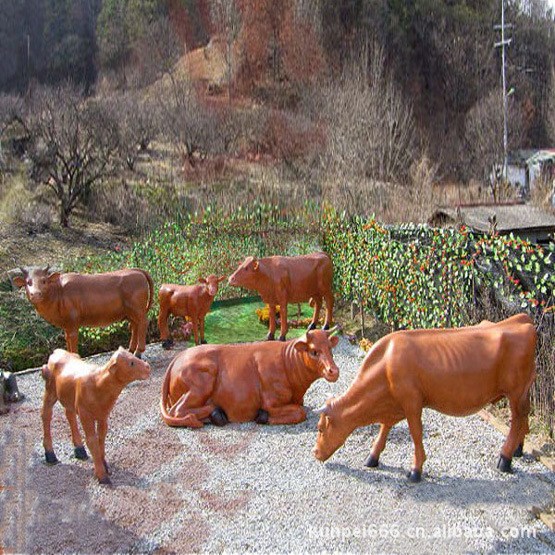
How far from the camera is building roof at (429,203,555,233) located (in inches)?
642

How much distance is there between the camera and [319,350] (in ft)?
23.4

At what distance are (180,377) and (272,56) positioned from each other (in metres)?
37.1

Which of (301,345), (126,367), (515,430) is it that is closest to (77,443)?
(126,367)

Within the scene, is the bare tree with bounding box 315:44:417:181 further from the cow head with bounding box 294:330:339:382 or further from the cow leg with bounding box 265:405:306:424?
the cow head with bounding box 294:330:339:382

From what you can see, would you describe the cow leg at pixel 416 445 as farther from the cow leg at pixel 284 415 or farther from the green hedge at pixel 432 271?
the green hedge at pixel 432 271

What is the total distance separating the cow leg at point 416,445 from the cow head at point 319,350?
1.00m

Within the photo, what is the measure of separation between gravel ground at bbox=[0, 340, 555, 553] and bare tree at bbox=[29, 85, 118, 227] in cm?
1444

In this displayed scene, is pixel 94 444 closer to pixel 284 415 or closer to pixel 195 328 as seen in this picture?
pixel 284 415

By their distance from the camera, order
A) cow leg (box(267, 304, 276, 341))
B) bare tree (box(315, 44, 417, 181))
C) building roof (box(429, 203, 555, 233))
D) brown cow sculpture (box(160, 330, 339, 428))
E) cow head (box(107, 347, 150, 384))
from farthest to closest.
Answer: bare tree (box(315, 44, 417, 181)) < building roof (box(429, 203, 555, 233)) < cow leg (box(267, 304, 276, 341)) < brown cow sculpture (box(160, 330, 339, 428)) < cow head (box(107, 347, 150, 384))

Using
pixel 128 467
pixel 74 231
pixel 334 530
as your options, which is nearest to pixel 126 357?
pixel 128 467

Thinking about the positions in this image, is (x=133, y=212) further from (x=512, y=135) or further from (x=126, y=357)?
(x=512, y=135)

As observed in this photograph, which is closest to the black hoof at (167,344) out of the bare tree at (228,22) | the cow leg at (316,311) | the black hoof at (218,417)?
the cow leg at (316,311)

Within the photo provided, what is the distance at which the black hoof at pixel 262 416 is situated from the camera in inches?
307

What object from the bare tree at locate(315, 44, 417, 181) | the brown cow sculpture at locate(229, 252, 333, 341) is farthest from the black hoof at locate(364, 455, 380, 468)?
the bare tree at locate(315, 44, 417, 181)
